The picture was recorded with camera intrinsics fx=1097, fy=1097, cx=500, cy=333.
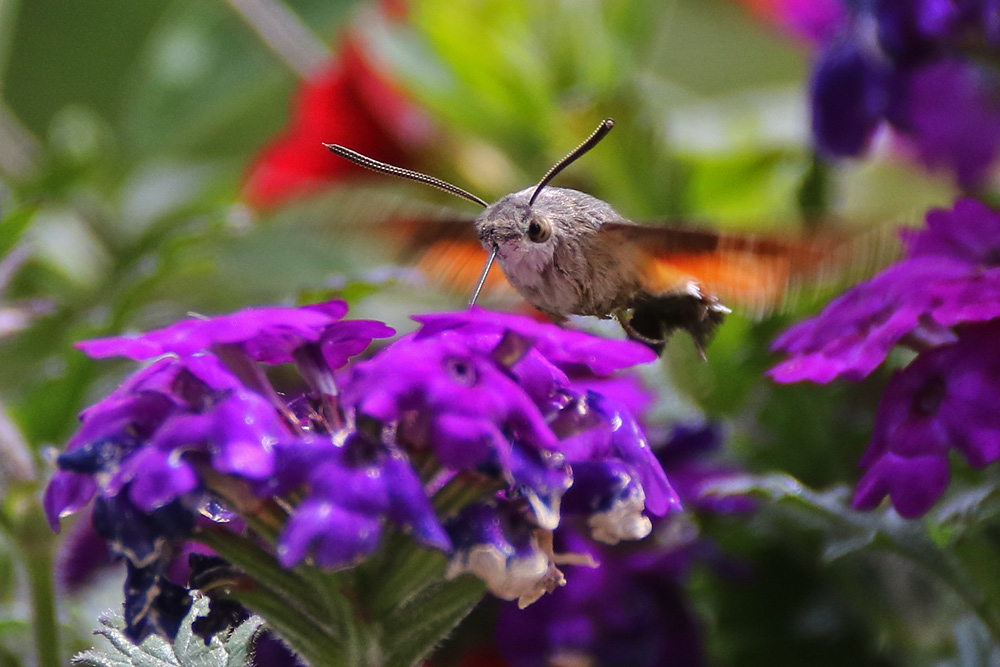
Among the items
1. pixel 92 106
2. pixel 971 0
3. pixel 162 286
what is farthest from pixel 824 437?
pixel 92 106

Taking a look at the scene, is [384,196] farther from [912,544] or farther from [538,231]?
[912,544]

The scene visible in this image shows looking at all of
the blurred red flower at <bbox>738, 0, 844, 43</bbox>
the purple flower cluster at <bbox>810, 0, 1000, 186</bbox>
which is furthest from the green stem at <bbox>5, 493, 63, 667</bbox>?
the blurred red flower at <bbox>738, 0, 844, 43</bbox>

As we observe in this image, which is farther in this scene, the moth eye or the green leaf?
the moth eye

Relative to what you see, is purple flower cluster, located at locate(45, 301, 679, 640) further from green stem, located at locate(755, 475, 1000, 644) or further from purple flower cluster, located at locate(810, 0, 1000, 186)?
purple flower cluster, located at locate(810, 0, 1000, 186)

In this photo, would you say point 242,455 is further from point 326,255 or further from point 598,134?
point 326,255

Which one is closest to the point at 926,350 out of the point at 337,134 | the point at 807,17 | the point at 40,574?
the point at 40,574
